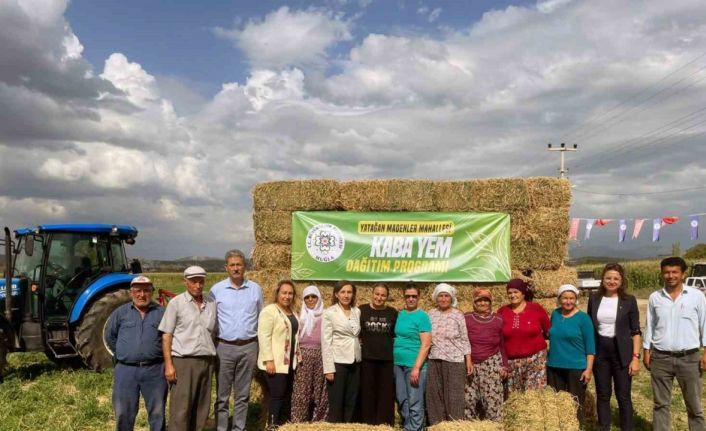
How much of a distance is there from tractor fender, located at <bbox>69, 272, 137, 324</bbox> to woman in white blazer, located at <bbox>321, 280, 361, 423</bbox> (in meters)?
4.58

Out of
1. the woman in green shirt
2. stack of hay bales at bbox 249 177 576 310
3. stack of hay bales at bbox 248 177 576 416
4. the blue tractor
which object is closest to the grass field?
the blue tractor

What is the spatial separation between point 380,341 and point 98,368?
5.01 meters

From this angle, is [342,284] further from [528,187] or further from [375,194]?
[528,187]

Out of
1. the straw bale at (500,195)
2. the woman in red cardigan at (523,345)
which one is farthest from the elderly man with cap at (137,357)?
the straw bale at (500,195)

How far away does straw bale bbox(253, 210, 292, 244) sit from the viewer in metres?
7.00

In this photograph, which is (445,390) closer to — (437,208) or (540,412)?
(540,412)

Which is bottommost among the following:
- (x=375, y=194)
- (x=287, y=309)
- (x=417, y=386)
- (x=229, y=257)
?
(x=417, y=386)

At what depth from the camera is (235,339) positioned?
4.61 meters

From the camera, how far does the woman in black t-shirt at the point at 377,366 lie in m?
4.77

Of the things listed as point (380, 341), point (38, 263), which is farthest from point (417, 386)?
point (38, 263)

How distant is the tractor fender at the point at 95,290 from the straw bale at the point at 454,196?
189 inches

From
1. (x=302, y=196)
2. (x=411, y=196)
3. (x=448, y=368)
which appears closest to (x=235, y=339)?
(x=448, y=368)

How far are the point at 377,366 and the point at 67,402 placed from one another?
4.01 meters

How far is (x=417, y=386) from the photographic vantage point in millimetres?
4668
